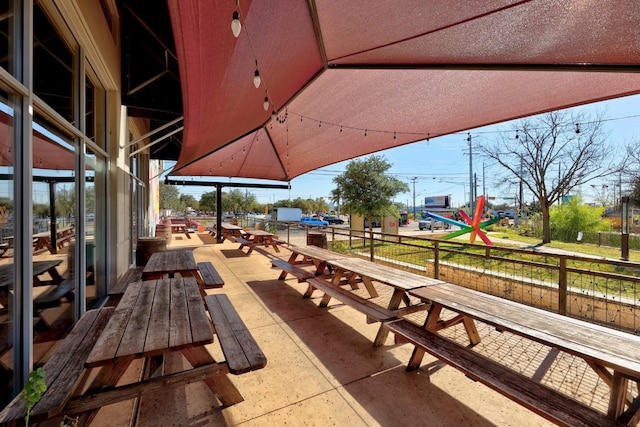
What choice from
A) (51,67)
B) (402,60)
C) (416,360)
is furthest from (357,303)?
(51,67)

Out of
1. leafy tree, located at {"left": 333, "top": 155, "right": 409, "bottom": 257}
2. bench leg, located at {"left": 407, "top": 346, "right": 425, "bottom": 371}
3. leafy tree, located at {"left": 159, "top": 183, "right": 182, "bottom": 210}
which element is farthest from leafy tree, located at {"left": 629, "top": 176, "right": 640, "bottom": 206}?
leafy tree, located at {"left": 159, "top": 183, "right": 182, "bottom": 210}

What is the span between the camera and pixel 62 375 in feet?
4.58

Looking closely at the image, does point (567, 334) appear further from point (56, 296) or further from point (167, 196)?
point (167, 196)

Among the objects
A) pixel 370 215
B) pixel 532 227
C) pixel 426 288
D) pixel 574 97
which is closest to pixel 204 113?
pixel 426 288

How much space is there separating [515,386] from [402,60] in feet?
8.53

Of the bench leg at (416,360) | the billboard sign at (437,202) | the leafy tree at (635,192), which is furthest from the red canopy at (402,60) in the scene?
the billboard sign at (437,202)

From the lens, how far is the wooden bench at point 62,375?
1.17 meters

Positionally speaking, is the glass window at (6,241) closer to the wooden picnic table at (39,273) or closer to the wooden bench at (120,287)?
the wooden picnic table at (39,273)

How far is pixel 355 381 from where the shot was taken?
7.03 feet

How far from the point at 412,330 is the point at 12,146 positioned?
281 centimetres

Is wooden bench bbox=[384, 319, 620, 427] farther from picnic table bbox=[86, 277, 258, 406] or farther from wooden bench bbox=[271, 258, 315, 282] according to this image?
wooden bench bbox=[271, 258, 315, 282]

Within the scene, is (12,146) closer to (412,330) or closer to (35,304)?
(35,304)

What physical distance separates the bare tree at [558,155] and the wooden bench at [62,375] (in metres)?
16.0

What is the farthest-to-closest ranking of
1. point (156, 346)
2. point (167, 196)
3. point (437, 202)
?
1. point (437, 202)
2. point (167, 196)
3. point (156, 346)
